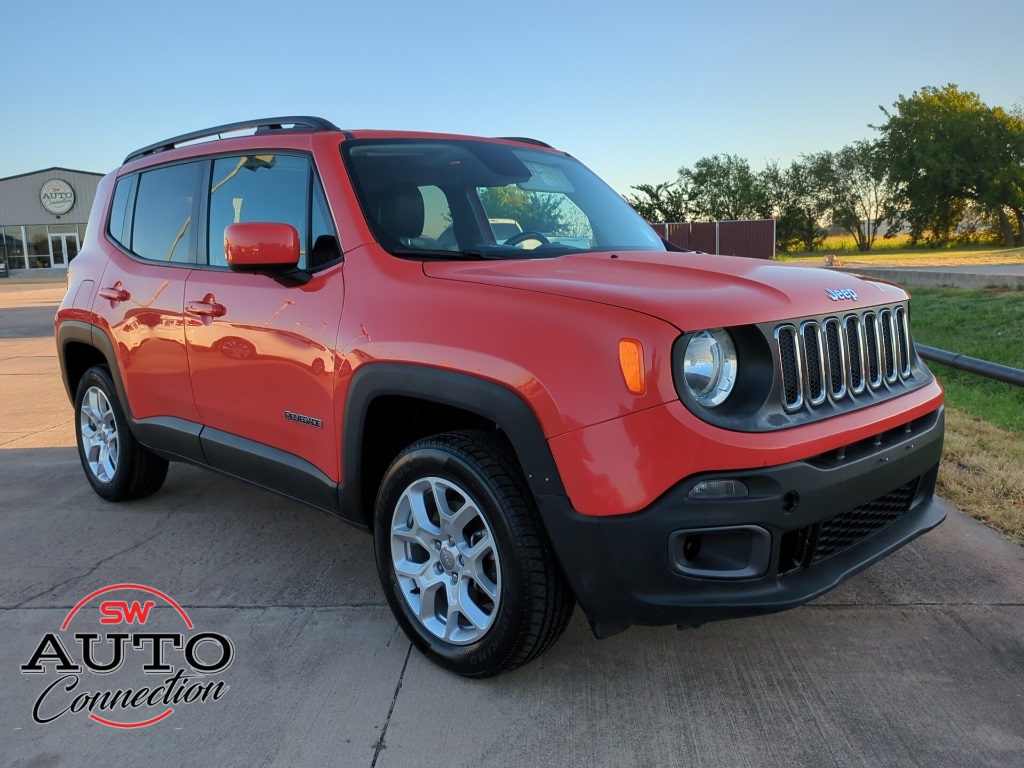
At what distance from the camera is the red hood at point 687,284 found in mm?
2398

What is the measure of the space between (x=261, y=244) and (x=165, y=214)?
4.86 feet

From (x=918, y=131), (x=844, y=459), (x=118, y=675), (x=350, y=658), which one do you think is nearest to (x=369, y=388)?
(x=350, y=658)

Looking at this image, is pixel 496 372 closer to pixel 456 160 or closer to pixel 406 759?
pixel 406 759

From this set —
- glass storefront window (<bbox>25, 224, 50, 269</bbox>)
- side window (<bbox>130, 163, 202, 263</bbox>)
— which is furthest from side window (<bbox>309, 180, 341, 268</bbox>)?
glass storefront window (<bbox>25, 224, 50, 269</bbox>)

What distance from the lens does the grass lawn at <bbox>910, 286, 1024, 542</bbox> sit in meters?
4.43

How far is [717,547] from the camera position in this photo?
2393mm

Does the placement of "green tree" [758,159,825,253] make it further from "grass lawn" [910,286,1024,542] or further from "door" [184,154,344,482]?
"door" [184,154,344,482]

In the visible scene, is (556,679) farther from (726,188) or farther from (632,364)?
(726,188)

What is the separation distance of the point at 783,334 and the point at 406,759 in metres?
1.65

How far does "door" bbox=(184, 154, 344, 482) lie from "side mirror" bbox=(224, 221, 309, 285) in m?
0.16

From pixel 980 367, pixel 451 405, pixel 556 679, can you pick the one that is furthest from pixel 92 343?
pixel 980 367

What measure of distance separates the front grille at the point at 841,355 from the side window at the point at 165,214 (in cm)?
278

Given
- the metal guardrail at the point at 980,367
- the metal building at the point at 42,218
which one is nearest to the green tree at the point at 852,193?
the metal building at the point at 42,218

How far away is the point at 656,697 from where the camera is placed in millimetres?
2697
